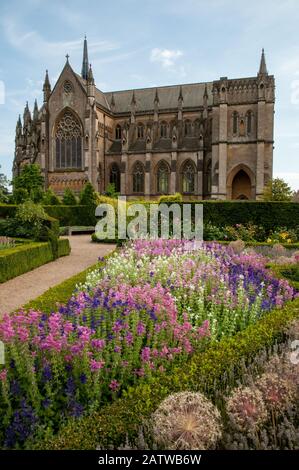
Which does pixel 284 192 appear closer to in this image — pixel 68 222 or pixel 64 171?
pixel 68 222

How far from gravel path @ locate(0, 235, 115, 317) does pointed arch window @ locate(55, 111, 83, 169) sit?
88.8 feet

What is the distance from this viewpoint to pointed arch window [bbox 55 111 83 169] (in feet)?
138

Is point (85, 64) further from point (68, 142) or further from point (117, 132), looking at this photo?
point (68, 142)

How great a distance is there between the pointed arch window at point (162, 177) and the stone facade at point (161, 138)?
102 mm

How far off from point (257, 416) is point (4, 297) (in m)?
6.97

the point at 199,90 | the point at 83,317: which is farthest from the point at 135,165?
the point at 83,317

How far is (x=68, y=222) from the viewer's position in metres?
26.3

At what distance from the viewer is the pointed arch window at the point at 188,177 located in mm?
40938

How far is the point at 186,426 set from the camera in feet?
8.89

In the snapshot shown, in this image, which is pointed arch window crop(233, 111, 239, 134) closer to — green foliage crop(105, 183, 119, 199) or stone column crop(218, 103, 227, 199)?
stone column crop(218, 103, 227, 199)

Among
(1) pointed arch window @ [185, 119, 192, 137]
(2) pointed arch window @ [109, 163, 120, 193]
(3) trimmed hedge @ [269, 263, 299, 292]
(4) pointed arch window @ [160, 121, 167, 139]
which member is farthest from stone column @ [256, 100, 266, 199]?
(3) trimmed hedge @ [269, 263, 299, 292]

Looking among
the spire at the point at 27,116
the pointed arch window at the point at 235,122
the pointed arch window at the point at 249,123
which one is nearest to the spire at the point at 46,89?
the spire at the point at 27,116

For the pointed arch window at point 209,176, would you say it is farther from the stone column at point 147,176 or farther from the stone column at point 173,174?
the stone column at point 147,176

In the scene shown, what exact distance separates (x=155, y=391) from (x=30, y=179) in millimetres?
38472
